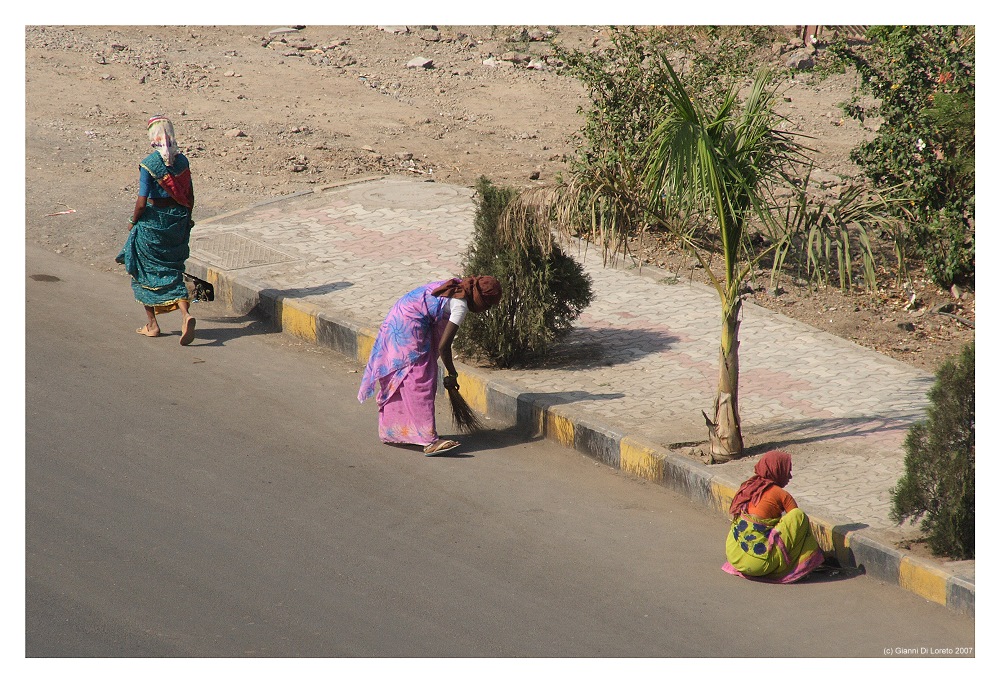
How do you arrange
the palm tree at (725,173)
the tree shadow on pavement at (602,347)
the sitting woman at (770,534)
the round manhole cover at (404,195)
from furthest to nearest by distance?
the round manhole cover at (404,195)
the tree shadow on pavement at (602,347)
the palm tree at (725,173)
the sitting woman at (770,534)

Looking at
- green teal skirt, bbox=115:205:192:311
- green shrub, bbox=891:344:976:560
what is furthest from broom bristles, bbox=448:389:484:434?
green shrub, bbox=891:344:976:560

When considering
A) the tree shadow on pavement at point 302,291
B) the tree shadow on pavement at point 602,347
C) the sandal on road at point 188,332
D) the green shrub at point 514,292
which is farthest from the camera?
the tree shadow on pavement at point 302,291

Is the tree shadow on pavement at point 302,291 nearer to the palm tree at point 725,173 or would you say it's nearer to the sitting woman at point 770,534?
the palm tree at point 725,173

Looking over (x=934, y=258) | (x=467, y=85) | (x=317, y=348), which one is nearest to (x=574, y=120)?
(x=467, y=85)

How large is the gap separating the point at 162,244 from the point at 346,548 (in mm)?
3987

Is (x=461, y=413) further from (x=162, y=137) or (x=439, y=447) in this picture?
(x=162, y=137)

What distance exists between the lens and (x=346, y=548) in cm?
599

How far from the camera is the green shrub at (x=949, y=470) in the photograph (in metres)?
5.66

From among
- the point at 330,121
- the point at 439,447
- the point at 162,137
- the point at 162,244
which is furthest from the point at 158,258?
the point at 330,121

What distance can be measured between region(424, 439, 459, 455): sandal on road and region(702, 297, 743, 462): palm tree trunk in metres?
1.64

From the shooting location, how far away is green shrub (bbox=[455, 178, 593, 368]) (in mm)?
8273

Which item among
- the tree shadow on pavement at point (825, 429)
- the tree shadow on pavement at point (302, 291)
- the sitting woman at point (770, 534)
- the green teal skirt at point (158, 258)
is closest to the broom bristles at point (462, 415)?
the tree shadow on pavement at point (825, 429)

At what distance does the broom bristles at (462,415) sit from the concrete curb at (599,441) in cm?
28

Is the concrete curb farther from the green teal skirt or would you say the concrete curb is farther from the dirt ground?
the dirt ground
